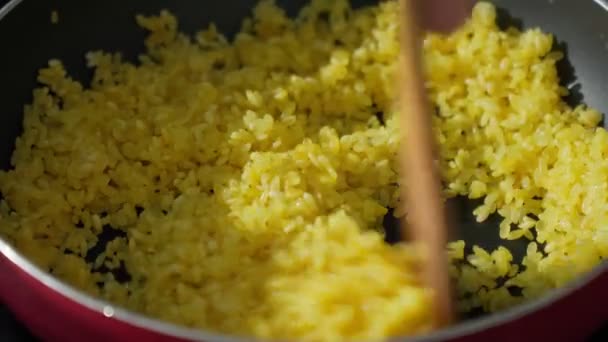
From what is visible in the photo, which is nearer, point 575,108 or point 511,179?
point 511,179

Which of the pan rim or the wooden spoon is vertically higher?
the wooden spoon

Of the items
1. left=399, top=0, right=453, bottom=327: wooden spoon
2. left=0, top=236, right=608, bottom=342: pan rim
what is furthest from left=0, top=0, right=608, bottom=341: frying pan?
left=399, top=0, right=453, bottom=327: wooden spoon

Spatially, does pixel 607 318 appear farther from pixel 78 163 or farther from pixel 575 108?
pixel 78 163

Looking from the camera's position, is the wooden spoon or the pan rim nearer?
the pan rim

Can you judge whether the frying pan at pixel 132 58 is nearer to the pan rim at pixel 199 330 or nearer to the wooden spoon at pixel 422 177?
the pan rim at pixel 199 330

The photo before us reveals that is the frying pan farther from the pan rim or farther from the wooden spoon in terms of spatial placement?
the wooden spoon

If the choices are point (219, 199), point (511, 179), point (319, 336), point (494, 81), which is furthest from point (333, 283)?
point (494, 81)

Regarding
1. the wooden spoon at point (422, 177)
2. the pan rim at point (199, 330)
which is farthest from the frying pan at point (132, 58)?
the wooden spoon at point (422, 177)
